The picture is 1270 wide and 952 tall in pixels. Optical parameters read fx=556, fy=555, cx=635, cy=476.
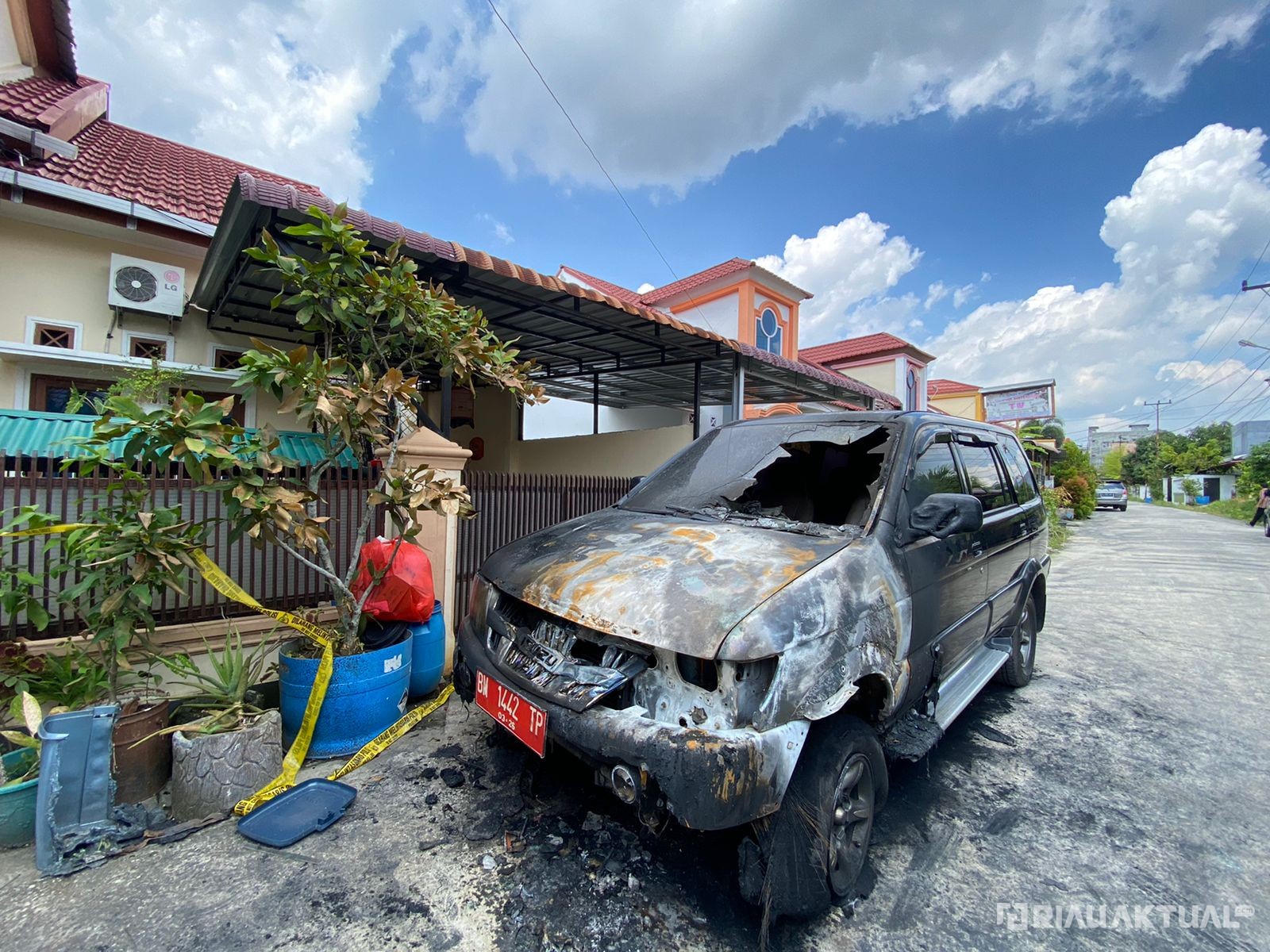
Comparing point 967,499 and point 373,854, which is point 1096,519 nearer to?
point 967,499

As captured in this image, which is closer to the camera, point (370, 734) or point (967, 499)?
point (967, 499)

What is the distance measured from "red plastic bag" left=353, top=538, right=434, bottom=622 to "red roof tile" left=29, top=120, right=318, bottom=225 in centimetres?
306

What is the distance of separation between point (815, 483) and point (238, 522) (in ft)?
10.3

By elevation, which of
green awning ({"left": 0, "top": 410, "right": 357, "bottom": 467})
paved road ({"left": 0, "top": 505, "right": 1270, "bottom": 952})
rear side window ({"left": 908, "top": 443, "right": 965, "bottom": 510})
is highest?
green awning ({"left": 0, "top": 410, "right": 357, "bottom": 467})

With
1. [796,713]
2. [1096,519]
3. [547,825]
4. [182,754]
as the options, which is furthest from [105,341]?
[1096,519]

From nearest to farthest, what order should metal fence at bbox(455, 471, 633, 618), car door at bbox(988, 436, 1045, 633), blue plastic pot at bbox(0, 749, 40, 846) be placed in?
blue plastic pot at bbox(0, 749, 40, 846)
car door at bbox(988, 436, 1045, 633)
metal fence at bbox(455, 471, 633, 618)

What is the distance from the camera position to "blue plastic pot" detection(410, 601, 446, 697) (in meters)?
3.46

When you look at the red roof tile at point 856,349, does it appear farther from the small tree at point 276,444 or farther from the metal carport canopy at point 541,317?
the small tree at point 276,444

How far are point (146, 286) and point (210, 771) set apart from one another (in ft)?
17.1

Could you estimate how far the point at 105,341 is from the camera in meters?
5.41

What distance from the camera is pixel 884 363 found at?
1608 centimetres

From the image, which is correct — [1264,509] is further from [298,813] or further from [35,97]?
[35,97]

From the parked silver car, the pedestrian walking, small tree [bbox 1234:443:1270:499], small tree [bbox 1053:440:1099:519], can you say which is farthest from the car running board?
the parked silver car

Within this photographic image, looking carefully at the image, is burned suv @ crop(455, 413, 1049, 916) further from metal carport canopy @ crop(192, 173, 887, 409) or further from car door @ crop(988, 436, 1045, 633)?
metal carport canopy @ crop(192, 173, 887, 409)
